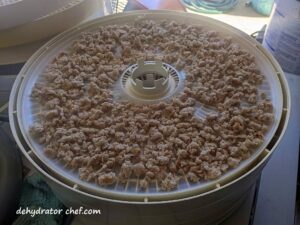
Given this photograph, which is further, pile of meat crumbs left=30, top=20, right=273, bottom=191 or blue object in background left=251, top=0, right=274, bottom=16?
blue object in background left=251, top=0, right=274, bottom=16

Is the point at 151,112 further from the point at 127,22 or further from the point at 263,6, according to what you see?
the point at 263,6

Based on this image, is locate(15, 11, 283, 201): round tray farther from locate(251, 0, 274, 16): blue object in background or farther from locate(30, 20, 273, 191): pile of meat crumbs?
locate(251, 0, 274, 16): blue object in background

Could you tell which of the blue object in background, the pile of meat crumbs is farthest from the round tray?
the blue object in background

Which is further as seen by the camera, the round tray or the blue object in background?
the blue object in background

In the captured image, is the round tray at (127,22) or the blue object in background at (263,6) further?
the blue object in background at (263,6)

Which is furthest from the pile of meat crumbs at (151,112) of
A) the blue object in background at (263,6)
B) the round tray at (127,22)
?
the blue object in background at (263,6)

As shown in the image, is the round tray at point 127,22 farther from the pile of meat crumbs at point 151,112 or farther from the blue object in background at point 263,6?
the blue object in background at point 263,6
